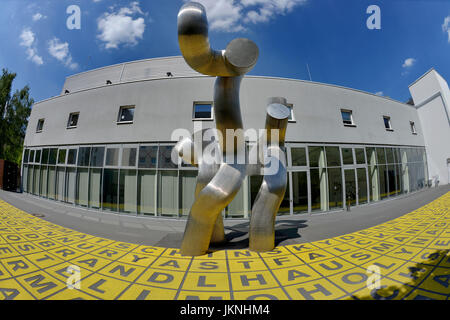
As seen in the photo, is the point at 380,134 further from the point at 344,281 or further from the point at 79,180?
the point at 79,180

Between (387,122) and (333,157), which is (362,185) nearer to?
(333,157)

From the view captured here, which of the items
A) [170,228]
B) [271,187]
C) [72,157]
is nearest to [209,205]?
[271,187]

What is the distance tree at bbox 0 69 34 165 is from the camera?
22641mm

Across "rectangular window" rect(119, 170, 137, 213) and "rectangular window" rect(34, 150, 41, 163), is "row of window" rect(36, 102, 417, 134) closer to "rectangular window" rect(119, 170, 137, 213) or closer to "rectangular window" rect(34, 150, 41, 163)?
"rectangular window" rect(119, 170, 137, 213)

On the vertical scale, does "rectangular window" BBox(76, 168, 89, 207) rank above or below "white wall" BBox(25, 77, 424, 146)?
below

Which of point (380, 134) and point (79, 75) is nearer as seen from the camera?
point (380, 134)

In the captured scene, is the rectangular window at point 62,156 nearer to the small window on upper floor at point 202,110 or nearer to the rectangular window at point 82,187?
the rectangular window at point 82,187

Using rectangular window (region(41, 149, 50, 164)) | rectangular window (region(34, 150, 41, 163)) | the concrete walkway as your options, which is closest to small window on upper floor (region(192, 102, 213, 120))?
the concrete walkway

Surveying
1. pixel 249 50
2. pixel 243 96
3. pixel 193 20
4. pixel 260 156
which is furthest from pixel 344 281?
pixel 243 96

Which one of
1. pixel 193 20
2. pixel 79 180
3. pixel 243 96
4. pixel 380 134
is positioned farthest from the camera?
→ pixel 380 134

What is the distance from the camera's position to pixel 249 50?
4.05 meters

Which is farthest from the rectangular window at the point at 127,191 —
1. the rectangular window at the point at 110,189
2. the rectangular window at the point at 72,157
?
the rectangular window at the point at 72,157

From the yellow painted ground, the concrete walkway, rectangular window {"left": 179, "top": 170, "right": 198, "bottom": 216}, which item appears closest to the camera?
the yellow painted ground
